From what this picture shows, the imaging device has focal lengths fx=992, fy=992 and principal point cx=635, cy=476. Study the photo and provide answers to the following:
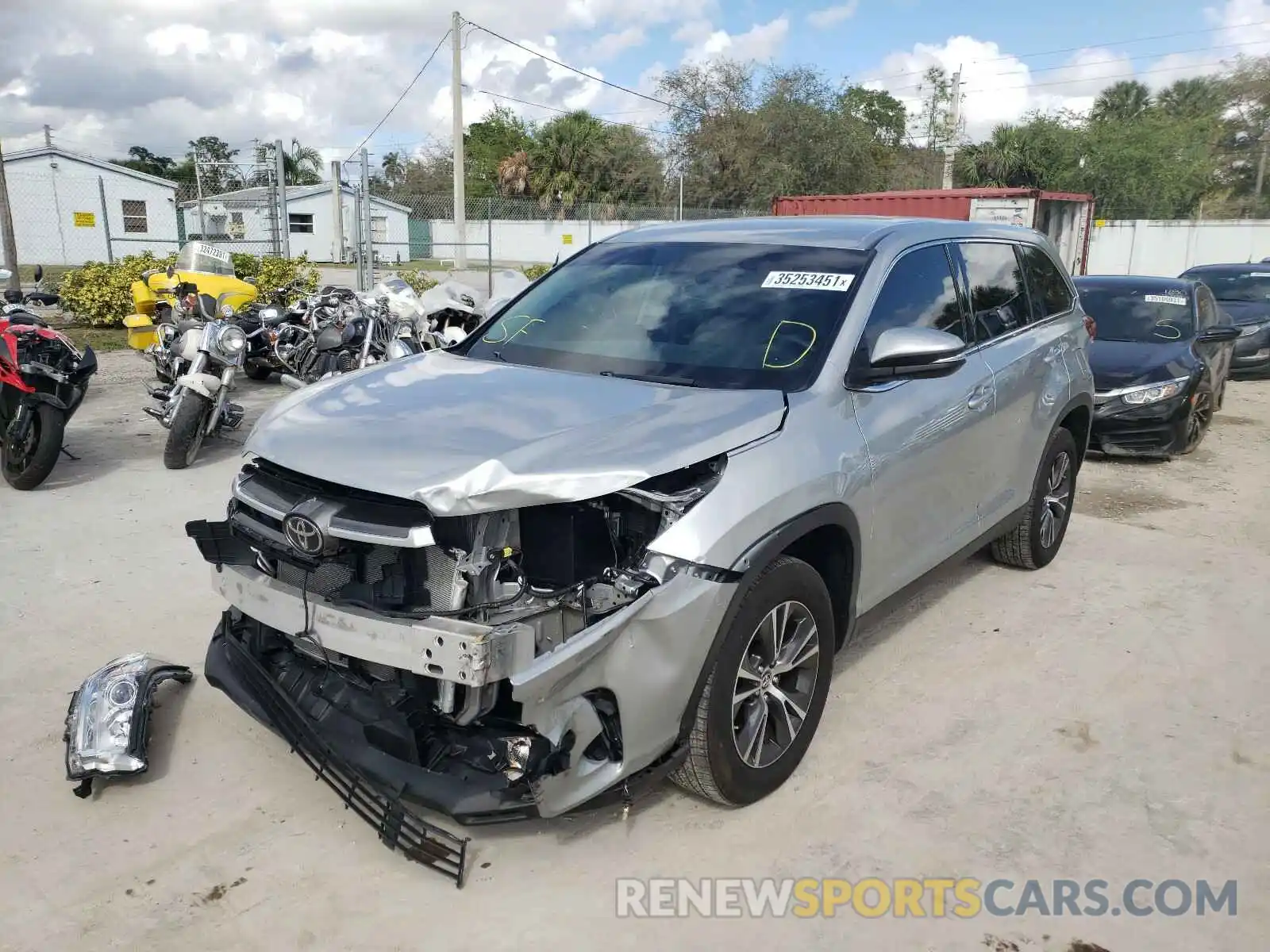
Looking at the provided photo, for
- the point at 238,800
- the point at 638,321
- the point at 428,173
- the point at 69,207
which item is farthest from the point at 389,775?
the point at 428,173

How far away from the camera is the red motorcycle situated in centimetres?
633

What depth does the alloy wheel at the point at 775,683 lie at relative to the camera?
10.3 feet

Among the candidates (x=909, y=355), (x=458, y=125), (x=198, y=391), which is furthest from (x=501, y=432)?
(x=458, y=125)

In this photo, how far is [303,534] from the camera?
285cm

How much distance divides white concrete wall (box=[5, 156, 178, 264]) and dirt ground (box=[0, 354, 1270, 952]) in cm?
2769

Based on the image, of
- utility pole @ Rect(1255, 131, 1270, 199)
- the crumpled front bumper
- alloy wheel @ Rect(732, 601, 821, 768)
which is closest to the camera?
the crumpled front bumper

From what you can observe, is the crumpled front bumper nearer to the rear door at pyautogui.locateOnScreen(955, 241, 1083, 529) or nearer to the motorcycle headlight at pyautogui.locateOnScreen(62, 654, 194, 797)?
the motorcycle headlight at pyautogui.locateOnScreen(62, 654, 194, 797)

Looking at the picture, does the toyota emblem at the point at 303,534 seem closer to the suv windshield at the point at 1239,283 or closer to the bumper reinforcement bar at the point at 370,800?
the bumper reinforcement bar at the point at 370,800

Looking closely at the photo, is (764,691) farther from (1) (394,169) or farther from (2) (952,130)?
(1) (394,169)

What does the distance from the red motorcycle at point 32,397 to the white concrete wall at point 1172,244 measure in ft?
106

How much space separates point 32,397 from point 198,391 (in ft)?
3.49

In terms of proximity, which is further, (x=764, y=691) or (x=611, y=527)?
(x=764, y=691)

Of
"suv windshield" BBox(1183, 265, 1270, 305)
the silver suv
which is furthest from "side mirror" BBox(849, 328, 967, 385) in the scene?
"suv windshield" BBox(1183, 265, 1270, 305)

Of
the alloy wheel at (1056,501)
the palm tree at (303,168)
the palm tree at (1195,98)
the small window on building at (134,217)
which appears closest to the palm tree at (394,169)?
the palm tree at (303,168)
